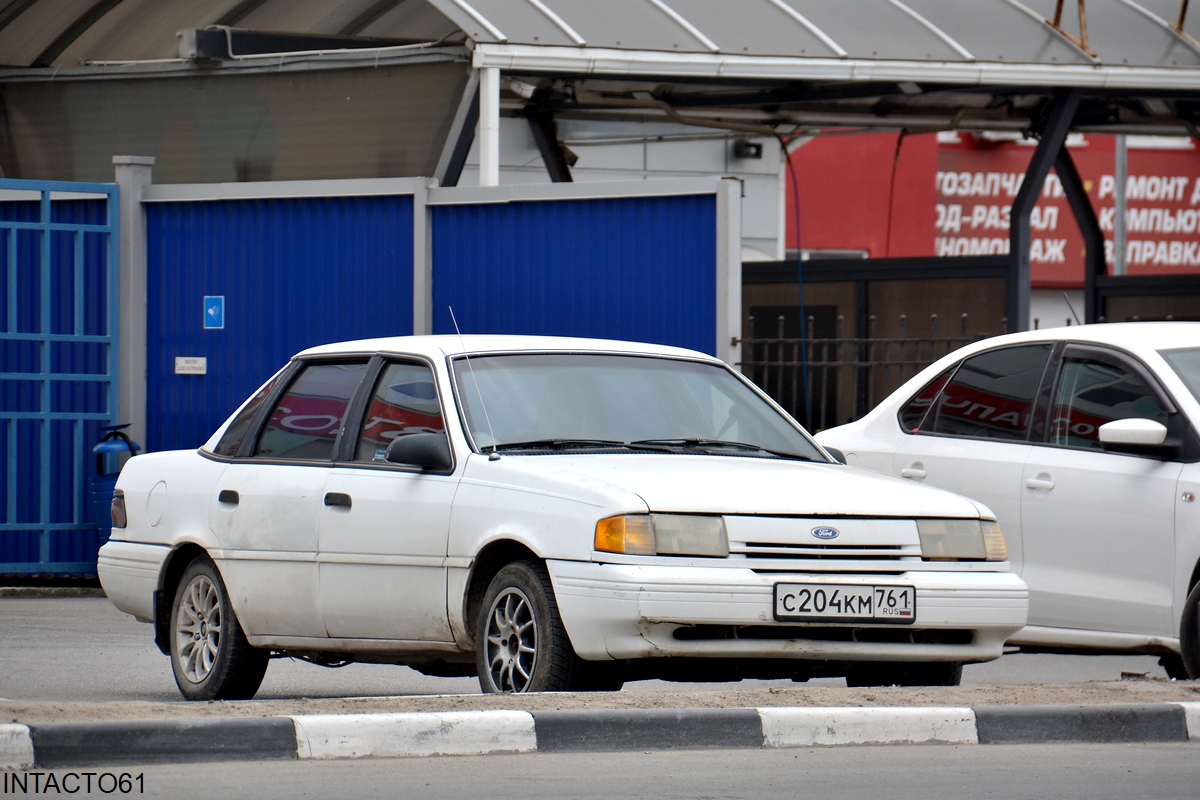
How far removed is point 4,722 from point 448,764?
135 centimetres

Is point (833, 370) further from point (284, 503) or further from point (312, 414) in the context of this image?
point (284, 503)

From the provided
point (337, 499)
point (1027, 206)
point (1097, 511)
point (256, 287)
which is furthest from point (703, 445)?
point (1027, 206)

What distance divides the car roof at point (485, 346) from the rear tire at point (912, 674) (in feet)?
5.32

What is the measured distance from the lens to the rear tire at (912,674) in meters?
7.96

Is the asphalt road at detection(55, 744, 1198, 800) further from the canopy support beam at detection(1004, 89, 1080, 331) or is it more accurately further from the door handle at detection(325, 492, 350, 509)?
the canopy support beam at detection(1004, 89, 1080, 331)

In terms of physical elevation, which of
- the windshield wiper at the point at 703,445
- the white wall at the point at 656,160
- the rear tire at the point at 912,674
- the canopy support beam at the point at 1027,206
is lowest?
the rear tire at the point at 912,674

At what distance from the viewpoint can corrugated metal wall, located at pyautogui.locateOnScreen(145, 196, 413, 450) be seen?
45.1 ft

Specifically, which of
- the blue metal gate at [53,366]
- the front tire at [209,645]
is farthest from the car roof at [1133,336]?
the blue metal gate at [53,366]

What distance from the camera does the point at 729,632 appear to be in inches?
282

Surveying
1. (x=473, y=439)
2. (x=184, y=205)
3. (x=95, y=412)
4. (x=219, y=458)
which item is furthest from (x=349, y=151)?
(x=473, y=439)

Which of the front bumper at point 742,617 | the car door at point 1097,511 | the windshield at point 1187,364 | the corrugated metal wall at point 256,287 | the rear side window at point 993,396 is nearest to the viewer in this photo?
the front bumper at point 742,617

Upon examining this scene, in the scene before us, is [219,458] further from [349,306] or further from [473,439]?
[349,306]

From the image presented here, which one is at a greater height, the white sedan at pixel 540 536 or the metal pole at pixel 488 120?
the metal pole at pixel 488 120

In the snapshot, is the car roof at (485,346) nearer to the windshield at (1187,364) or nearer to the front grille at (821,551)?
the front grille at (821,551)
